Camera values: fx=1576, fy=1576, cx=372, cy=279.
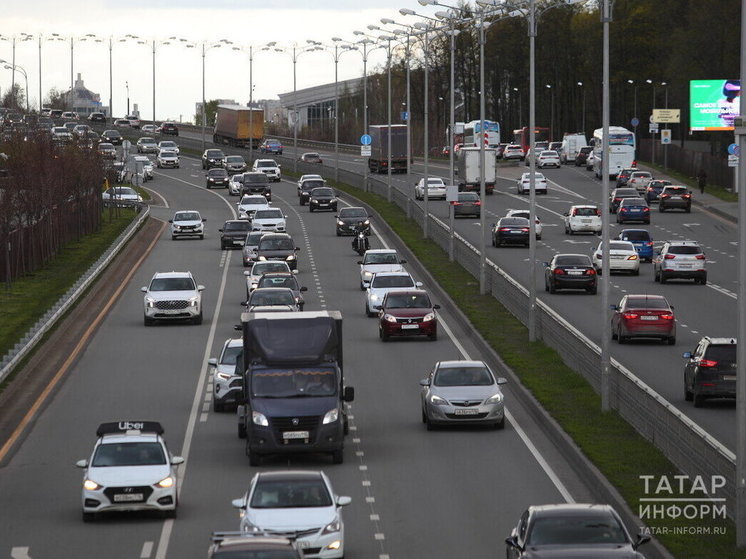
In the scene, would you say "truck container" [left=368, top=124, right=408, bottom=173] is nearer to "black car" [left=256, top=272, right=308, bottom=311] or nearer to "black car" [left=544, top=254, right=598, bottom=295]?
"black car" [left=544, top=254, right=598, bottom=295]

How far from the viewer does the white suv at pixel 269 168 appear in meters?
109

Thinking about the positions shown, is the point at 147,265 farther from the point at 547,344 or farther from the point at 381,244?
the point at 547,344

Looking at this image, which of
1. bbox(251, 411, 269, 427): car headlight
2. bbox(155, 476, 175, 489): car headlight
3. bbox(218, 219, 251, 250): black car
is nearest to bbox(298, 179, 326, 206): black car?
bbox(218, 219, 251, 250): black car

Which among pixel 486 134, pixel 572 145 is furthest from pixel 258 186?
pixel 572 145

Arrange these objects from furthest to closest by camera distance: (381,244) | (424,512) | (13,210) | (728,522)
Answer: (381,244), (13,210), (424,512), (728,522)

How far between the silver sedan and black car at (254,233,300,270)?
27318 mm

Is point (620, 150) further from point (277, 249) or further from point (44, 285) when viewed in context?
point (44, 285)

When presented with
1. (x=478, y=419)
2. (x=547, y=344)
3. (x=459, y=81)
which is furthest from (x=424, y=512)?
(x=459, y=81)

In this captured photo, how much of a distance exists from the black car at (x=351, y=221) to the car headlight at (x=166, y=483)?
165 ft

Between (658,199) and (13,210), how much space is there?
43375 millimetres

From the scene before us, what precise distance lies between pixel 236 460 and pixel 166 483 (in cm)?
504

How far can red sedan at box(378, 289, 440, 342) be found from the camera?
4384 cm

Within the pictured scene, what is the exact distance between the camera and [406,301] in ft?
147

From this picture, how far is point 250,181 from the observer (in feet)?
303
